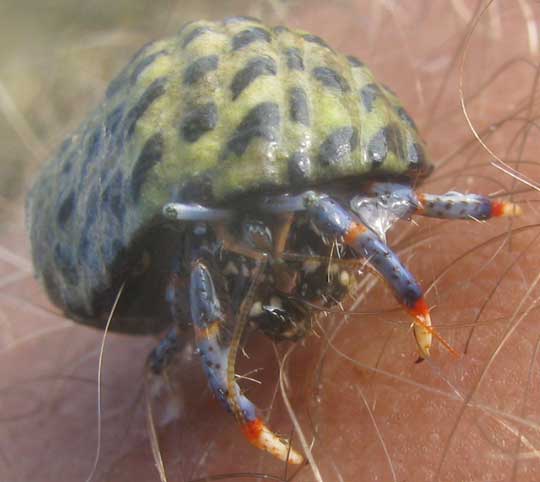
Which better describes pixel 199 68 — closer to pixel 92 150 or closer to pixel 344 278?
pixel 92 150

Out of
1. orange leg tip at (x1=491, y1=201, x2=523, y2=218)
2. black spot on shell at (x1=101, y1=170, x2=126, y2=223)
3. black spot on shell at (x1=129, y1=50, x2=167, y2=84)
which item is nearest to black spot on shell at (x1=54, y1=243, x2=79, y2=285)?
black spot on shell at (x1=101, y1=170, x2=126, y2=223)

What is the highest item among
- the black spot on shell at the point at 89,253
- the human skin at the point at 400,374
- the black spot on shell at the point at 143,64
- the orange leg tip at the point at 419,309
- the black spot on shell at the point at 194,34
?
the black spot on shell at the point at 194,34

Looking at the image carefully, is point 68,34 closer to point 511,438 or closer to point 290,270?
point 290,270

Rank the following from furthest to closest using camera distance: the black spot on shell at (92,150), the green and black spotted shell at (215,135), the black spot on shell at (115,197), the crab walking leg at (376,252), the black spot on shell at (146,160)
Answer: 1. the black spot on shell at (92,150)
2. the black spot on shell at (115,197)
3. the black spot on shell at (146,160)
4. the green and black spotted shell at (215,135)
5. the crab walking leg at (376,252)

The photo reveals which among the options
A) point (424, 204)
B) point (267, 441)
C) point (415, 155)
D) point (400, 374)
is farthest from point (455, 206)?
point (267, 441)

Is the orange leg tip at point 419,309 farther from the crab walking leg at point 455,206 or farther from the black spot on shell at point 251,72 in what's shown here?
the black spot on shell at point 251,72

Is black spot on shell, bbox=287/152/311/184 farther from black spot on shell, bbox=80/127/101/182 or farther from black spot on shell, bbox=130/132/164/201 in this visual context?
black spot on shell, bbox=80/127/101/182

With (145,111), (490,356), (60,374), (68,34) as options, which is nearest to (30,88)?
(68,34)

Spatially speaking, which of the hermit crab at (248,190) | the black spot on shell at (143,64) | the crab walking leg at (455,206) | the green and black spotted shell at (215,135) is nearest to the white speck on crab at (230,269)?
the hermit crab at (248,190)
